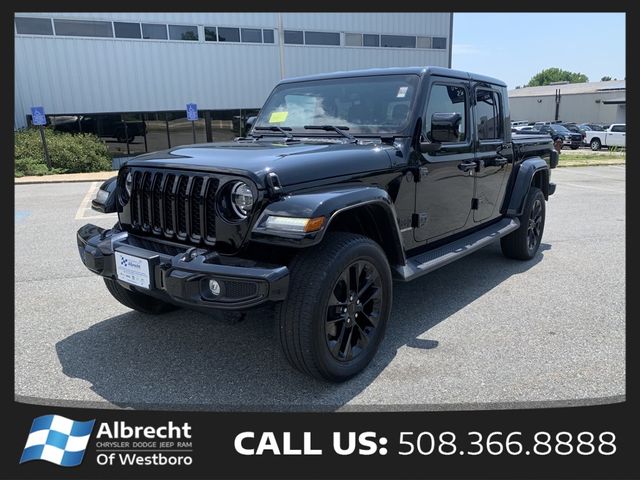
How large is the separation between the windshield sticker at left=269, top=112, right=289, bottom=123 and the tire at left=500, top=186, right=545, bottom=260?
293 centimetres

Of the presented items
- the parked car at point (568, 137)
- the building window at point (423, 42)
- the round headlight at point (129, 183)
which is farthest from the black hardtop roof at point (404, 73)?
the parked car at point (568, 137)

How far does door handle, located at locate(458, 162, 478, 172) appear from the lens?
14.2ft

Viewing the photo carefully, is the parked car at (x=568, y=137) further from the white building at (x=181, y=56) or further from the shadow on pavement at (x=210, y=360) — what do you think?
the shadow on pavement at (x=210, y=360)

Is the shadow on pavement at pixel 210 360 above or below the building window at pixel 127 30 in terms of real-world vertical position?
below

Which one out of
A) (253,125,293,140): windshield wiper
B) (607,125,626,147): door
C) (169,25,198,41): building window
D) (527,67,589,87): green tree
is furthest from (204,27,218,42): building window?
(527,67,589,87): green tree

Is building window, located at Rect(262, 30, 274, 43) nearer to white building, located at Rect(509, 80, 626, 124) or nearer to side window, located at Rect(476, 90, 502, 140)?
side window, located at Rect(476, 90, 502, 140)

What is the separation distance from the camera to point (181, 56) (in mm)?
20688

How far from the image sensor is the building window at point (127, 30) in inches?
768

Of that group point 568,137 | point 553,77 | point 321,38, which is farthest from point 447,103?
point 553,77

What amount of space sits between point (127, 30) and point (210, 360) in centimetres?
1987

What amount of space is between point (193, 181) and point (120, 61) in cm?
1949

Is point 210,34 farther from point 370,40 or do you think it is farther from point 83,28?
point 370,40

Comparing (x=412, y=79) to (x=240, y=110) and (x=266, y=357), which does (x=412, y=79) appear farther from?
(x=240, y=110)

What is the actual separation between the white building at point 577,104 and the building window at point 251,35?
33.9 metres
